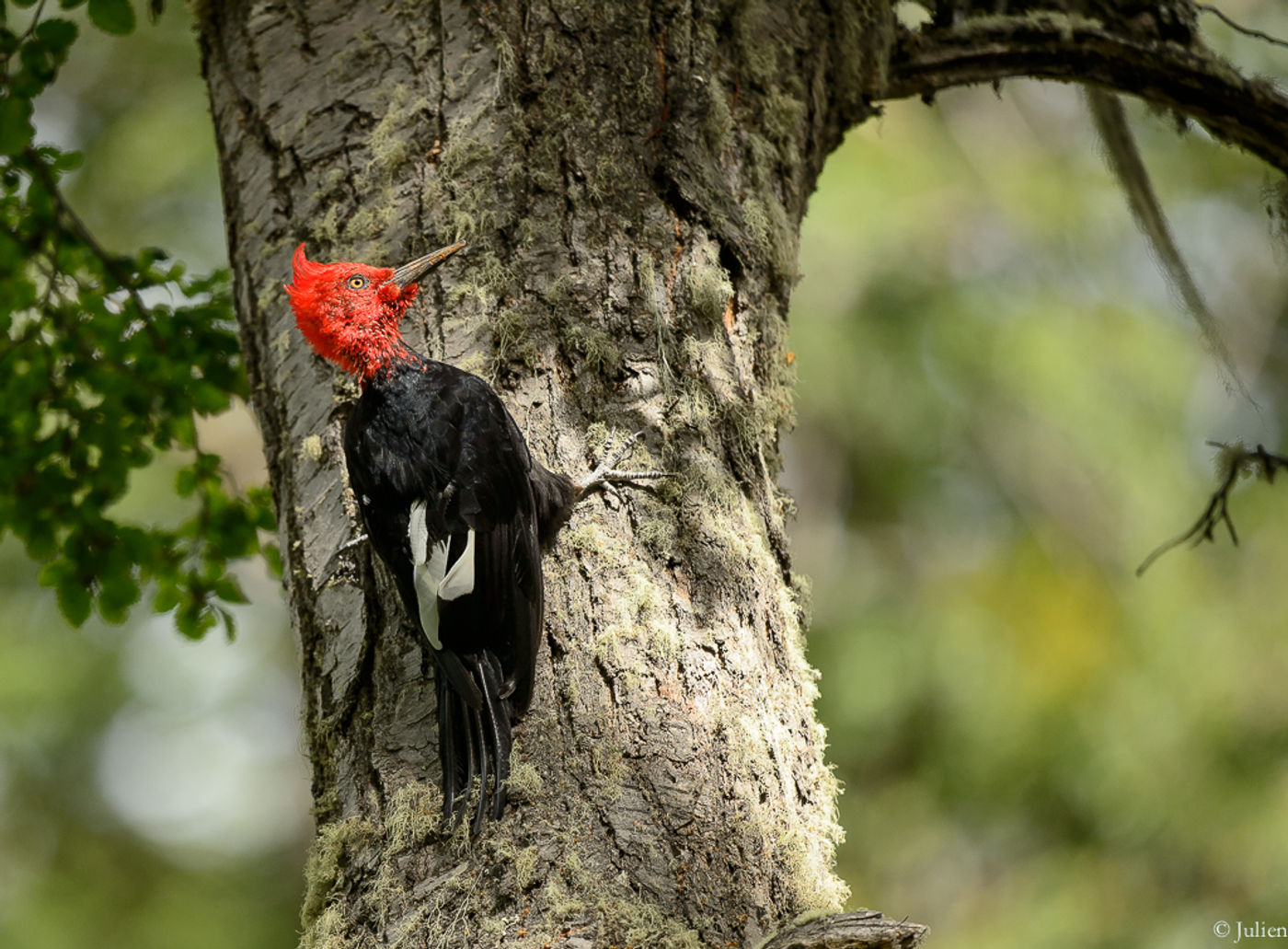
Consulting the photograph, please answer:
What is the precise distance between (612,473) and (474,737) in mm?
558

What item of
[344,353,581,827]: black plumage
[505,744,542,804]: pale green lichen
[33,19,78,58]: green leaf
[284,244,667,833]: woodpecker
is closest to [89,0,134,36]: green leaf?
[33,19,78,58]: green leaf

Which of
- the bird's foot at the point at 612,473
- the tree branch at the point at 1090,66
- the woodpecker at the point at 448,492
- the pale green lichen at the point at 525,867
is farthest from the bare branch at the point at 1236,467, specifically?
the pale green lichen at the point at 525,867

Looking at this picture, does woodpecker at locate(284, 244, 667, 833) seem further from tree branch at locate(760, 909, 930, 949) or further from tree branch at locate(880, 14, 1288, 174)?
tree branch at locate(880, 14, 1288, 174)

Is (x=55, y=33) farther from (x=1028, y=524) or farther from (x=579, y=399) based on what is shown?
(x=1028, y=524)

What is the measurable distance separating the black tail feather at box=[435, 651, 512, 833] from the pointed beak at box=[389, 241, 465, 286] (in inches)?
30.6

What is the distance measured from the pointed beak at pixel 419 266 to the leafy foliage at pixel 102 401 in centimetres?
99

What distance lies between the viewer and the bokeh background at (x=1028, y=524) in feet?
19.6

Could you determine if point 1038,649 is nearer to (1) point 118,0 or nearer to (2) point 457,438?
(2) point 457,438

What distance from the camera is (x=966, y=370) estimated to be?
689cm

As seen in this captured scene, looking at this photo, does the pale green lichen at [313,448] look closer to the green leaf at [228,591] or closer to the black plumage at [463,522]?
the black plumage at [463,522]

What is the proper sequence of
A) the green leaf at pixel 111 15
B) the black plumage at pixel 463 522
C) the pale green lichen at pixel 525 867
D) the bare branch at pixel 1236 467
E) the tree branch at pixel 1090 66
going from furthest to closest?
the tree branch at pixel 1090 66, the bare branch at pixel 1236 467, the green leaf at pixel 111 15, the black plumage at pixel 463 522, the pale green lichen at pixel 525 867

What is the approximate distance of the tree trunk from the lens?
1878mm

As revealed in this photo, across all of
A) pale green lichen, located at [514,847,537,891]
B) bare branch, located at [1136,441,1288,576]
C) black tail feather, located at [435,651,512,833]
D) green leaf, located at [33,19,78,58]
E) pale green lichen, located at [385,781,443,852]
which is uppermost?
green leaf, located at [33,19,78,58]

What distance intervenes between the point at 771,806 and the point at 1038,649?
4.91m
